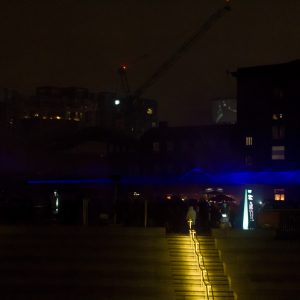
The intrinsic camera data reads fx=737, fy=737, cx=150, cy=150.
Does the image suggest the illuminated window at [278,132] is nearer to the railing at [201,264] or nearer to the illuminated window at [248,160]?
the illuminated window at [248,160]

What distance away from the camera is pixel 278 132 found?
58.3 m

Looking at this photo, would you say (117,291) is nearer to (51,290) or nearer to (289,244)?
(51,290)

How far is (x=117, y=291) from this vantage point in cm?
1975

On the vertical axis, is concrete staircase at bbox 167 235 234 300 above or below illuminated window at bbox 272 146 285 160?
below

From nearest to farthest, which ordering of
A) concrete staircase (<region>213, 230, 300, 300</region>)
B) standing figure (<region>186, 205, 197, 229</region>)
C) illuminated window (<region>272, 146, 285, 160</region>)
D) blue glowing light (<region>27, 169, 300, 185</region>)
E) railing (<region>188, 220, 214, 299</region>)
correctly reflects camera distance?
railing (<region>188, 220, 214, 299</region>)
concrete staircase (<region>213, 230, 300, 300</region>)
standing figure (<region>186, 205, 197, 229</region>)
blue glowing light (<region>27, 169, 300, 185</region>)
illuminated window (<region>272, 146, 285, 160</region>)

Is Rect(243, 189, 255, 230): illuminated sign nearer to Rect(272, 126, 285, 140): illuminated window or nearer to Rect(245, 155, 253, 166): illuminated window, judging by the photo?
Rect(272, 126, 285, 140): illuminated window

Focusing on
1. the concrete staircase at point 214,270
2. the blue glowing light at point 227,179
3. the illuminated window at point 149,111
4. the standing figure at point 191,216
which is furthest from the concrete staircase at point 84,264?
the illuminated window at point 149,111

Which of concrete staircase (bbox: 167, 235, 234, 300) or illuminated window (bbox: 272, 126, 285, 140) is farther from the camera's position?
illuminated window (bbox: 272, 126, 285, 140)

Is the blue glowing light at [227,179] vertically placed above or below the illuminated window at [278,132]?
below

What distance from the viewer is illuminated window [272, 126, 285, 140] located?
58.1m

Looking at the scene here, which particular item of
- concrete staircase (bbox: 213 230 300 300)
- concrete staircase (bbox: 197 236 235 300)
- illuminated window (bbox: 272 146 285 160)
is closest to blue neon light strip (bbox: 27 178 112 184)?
concrete staircase (bbox: 197 236 235 300)

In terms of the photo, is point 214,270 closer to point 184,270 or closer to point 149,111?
point 184,270

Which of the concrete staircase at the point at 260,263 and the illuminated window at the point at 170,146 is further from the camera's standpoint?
the illuminated window at the point at 170,146

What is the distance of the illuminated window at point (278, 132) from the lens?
5809 centimetres
